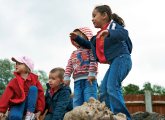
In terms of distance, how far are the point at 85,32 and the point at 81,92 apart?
2.80 ft

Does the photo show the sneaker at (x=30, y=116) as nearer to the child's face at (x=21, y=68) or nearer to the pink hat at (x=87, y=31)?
the child's face at (x=21, y=68)

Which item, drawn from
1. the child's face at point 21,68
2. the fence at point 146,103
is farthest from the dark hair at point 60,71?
the fence at point 146,103

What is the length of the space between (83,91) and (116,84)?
1470 millimetres

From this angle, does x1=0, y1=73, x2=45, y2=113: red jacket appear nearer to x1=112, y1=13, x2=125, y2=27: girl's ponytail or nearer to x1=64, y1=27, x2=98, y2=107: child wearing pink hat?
x1=64, y1=27, x2=98, y2=107: child wearing pink hat

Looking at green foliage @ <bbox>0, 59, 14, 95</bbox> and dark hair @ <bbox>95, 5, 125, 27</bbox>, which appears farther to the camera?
green foliage @ <bbox>0, 59, 14, 95</bbox>

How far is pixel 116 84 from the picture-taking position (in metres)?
4.39

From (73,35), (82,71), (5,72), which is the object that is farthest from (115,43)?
(5,72)

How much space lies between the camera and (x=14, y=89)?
5.42 meters

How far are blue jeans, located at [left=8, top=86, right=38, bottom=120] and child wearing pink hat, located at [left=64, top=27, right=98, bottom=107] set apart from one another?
574mm

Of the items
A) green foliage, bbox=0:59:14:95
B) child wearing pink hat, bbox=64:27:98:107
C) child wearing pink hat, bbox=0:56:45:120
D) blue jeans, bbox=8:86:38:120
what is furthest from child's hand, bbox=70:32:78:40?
green foliage, bbox=0:59:14:95

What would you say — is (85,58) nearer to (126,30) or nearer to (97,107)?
(126,30)

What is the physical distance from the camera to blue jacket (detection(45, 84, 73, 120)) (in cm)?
560

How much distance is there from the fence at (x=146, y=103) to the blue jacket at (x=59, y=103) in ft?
31.3

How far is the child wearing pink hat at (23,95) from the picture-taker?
5367mm
